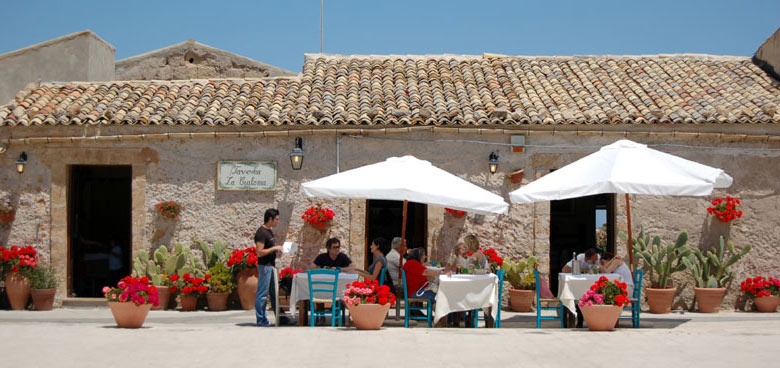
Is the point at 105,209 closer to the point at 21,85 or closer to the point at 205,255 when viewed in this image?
the point at 21,85

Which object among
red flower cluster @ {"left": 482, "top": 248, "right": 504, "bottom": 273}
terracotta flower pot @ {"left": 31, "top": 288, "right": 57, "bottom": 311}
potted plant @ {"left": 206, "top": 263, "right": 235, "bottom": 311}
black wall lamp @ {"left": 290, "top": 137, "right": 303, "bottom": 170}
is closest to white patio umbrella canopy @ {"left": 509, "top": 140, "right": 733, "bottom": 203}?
red flower cluster @ {"left": 482, "top": 248, "right": 504, "bottom": 273}

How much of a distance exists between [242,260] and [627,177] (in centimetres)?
574

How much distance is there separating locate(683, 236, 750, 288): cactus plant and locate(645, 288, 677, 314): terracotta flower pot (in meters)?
0.49

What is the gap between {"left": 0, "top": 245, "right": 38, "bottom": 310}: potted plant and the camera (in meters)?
12.0

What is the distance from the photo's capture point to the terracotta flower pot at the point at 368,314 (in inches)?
328

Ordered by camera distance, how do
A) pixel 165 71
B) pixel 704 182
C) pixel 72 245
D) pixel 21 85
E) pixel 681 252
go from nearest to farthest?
pixel 704 182, pixel 681 252, pixel 72 245, pixel 21 85, pixel 165 71

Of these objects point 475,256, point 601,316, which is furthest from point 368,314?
point 601,316

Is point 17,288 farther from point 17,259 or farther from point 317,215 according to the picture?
point 317,215

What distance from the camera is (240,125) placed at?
1234cm

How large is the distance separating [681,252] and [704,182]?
344 cm

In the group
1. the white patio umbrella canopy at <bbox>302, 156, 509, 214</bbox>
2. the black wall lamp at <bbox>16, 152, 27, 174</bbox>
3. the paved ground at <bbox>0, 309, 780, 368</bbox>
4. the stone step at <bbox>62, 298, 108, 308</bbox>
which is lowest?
the stone step at <bbox>62, 298, 108, 308</bbox>

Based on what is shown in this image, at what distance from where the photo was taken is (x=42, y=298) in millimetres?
12078

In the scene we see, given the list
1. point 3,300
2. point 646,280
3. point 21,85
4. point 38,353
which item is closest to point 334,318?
point 38,353

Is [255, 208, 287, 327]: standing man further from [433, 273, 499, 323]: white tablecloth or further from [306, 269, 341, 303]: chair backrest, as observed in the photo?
[433, 273, 499, 323]: white tablecloth
